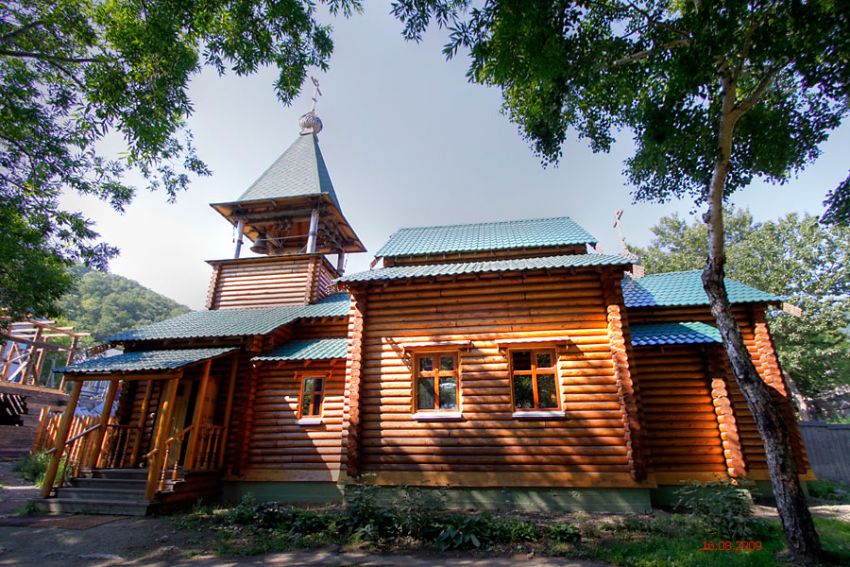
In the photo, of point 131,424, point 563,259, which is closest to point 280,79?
point 563,259

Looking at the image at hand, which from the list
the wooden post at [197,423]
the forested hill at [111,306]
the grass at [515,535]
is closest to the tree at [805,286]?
the grass at [515,535]

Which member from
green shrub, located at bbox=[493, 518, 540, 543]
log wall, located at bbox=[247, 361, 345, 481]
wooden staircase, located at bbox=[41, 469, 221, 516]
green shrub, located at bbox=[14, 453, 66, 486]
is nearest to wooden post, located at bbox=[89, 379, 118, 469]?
wooden staircase, located at bbox=[41, 469, 221, 516]

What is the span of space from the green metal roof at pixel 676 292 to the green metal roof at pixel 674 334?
27.3 inches

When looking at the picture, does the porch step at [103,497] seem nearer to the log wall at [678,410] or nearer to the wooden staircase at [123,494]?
the wooden staircase at [123,494]

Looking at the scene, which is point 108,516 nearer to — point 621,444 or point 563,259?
point 621,444

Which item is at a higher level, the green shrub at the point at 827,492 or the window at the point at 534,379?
the window at the point at 534,379

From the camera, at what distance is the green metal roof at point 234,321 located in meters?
12.3

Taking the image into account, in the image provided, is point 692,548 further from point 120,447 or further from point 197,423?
point 120,447

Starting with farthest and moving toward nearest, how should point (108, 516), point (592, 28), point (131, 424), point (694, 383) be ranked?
point (131, 424), point (694, 383), point (108, 516), point (592, 28)

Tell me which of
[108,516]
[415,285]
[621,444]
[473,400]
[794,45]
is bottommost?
[108,516]

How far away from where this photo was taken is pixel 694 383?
1081 cm

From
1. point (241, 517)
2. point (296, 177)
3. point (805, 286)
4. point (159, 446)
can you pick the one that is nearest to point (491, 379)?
point (241, 517)

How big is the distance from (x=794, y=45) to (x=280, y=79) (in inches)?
392

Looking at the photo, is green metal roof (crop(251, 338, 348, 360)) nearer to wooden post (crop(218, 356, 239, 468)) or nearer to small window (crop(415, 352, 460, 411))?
wooden post (crop(218, 356, 239, 468))
